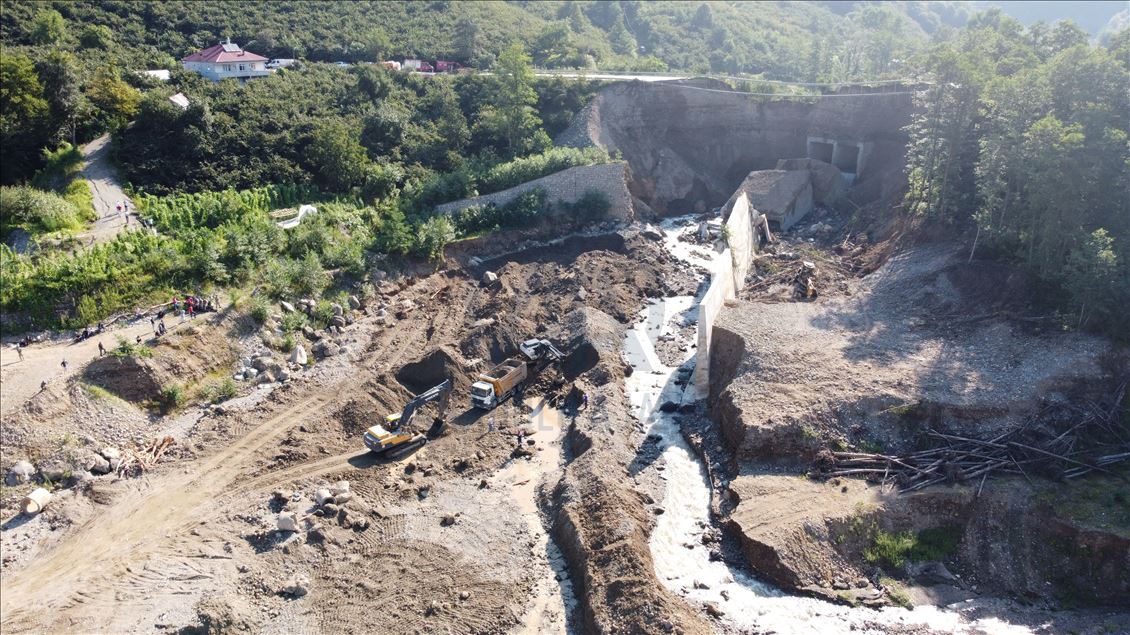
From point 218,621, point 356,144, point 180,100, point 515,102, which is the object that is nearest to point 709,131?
point 515,102

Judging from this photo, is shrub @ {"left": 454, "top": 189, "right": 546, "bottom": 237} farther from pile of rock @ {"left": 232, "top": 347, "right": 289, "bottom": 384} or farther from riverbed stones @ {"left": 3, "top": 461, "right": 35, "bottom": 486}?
riverbed stones @ {"left": 3, "top": 461, "right": 35, "bottom": 486}

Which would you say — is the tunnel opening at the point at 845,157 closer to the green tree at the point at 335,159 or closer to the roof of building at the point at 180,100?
the green tree at the point at 335,159

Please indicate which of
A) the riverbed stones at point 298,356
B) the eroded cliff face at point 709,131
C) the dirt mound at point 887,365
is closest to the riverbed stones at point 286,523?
the riverbed stones at point 298,356

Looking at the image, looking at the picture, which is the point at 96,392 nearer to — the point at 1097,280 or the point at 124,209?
the point at 124,209

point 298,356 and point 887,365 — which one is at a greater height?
point 887,365

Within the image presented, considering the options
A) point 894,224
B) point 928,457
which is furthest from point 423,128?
point 928,457

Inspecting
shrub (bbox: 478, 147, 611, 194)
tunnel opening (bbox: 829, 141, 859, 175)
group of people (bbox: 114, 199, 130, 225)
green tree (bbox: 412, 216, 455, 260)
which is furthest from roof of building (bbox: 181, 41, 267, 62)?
tunnel opening (bbox: 829, 141, 859, 175)
